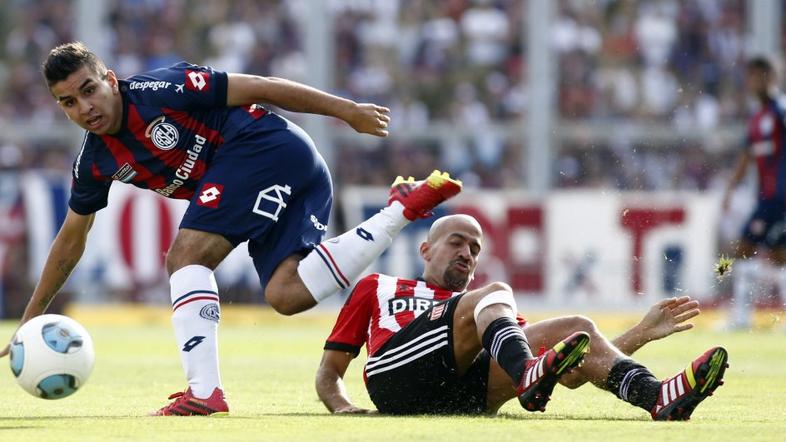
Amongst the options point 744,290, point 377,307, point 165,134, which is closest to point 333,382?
point 377,307

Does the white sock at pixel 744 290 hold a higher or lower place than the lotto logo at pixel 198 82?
lower

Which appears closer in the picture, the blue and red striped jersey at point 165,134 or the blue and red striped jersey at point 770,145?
the blue and red striped jersey at point 165,134

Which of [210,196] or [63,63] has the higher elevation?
[63,63]

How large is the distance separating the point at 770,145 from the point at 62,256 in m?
8.87

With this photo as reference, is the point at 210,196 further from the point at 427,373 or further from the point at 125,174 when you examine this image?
the point at 427,373

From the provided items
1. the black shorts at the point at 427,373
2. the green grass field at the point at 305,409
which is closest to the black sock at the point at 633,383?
the green grass field at the point at 305,409

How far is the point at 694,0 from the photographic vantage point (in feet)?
67.5

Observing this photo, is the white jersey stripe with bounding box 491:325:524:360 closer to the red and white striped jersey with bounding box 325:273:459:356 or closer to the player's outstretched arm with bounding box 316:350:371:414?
the red and white striped jersey with bounding box 325:273:459:356

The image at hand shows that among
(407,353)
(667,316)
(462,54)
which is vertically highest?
(667,316)

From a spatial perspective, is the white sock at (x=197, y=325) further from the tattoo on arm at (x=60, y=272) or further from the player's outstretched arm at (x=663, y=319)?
the player's outstretched arm at (x=663, y=319)

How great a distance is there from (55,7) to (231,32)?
2.79m

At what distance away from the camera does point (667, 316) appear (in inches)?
242

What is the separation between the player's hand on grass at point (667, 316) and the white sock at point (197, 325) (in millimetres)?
1917

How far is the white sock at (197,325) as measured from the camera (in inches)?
238
